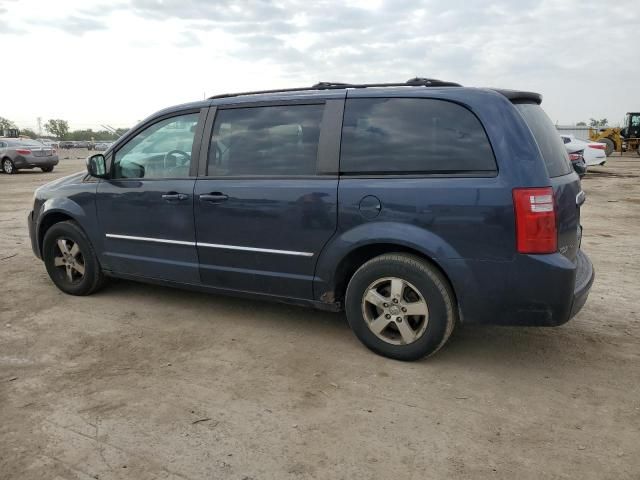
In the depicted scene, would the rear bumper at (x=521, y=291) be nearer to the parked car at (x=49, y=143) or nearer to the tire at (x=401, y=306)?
the tire at (x=401, y=306)

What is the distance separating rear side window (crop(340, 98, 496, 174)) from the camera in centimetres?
320

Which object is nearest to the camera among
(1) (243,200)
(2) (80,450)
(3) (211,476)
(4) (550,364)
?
(3) (211,476)

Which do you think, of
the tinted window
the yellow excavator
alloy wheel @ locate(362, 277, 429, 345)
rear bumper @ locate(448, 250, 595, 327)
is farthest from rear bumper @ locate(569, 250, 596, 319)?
the yellow excavator

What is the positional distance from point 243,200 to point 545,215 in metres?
2.05

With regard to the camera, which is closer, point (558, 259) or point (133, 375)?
point (558, 259)

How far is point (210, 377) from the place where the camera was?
331cm

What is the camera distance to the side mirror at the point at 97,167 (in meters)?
4.52

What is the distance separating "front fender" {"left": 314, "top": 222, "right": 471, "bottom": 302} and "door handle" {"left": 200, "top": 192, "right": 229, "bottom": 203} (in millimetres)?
895

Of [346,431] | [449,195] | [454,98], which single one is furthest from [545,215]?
[346,431]

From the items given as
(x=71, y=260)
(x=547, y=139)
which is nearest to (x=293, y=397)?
(x=547, y=139)

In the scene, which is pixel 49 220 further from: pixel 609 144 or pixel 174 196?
pixel 609 144

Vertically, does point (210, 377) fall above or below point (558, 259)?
below

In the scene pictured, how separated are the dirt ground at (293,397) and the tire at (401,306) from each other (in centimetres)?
15

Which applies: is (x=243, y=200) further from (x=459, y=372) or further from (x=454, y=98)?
(x=459, y=372)
